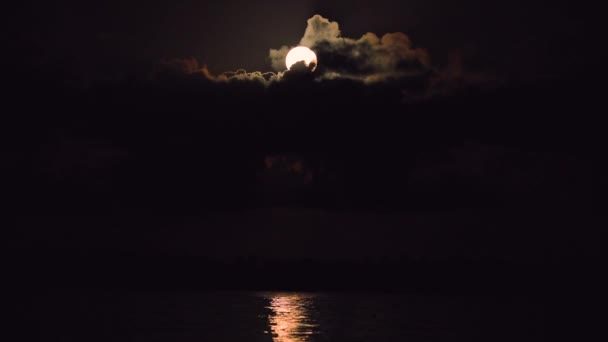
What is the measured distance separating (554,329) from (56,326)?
71.0 meters

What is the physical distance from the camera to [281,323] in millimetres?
106562

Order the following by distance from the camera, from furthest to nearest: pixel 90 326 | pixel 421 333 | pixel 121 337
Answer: pixel 90 326 < pixel 421 333 < pixel 121 337

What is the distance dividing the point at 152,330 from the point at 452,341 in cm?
3595

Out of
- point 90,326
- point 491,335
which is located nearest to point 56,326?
point 90,326

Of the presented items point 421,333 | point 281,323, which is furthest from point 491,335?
point 281,323

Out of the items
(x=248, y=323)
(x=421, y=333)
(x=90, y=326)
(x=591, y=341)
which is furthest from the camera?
(x=248, y=323)

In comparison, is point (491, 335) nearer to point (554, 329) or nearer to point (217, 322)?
point (554, 329)

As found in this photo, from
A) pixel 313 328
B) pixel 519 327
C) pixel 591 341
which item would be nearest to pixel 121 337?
pixel 313 328

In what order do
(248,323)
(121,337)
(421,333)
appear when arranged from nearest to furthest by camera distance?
(121,337) → (421,333) → (248,323)

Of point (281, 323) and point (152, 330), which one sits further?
point (281, 323)

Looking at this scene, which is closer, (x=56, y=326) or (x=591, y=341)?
(x=591, y=341)

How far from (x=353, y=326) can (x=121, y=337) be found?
113ft

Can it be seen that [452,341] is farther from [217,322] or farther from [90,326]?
[90,326]

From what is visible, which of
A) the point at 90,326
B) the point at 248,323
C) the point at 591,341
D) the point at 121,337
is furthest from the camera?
the point at 248,323
